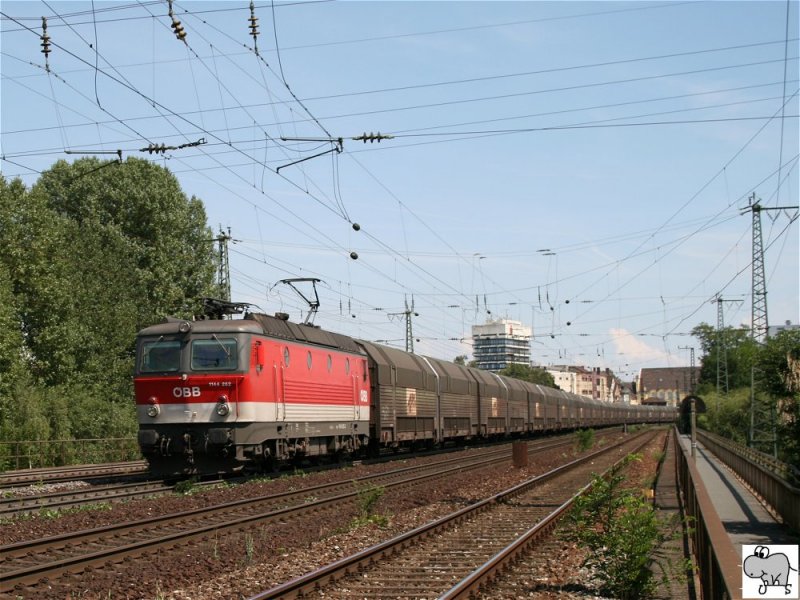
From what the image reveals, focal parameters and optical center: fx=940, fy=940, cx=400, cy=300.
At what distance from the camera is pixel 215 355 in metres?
21.2

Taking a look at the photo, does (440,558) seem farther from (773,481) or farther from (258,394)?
(258,394)

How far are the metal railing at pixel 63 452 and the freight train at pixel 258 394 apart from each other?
32.6ft

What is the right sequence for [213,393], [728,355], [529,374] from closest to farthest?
[213,393] → [728,355] → [529,374]

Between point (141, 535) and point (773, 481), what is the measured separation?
→ 442 inches

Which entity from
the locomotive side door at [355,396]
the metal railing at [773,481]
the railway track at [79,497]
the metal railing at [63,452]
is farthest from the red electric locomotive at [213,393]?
the metal railing at [773,481]

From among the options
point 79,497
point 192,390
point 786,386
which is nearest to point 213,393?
point 192,390

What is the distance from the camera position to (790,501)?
595 inches

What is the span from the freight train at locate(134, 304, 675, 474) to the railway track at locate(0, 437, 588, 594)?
2464 millimetres

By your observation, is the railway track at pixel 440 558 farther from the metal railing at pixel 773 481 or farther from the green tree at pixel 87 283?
the green tree at pixel 87 283

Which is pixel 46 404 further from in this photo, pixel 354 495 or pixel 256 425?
pixel 354 495

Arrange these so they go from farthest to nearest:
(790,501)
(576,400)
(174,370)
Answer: (576,400) < (174,370) < (790,501)

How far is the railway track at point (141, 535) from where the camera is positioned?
1095 cm

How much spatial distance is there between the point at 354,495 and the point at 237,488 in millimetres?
2847

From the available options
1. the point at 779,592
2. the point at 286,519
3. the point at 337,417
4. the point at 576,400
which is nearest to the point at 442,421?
the point at 337,417
